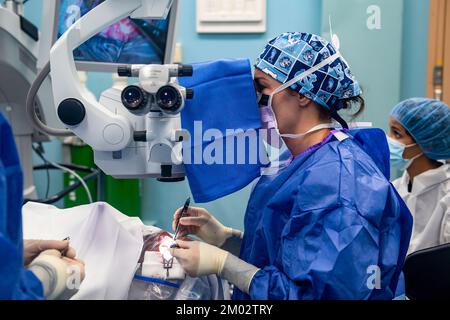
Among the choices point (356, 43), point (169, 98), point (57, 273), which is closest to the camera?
point (57, 273)

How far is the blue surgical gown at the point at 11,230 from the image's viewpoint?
0.60 m

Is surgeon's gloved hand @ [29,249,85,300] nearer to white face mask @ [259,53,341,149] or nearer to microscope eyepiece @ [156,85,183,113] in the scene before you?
microscope eyepiece @ [156,85,183,113]

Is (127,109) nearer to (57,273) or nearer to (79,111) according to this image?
(79,111)

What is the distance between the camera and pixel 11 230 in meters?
0.65

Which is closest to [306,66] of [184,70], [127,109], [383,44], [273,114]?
[273,114]

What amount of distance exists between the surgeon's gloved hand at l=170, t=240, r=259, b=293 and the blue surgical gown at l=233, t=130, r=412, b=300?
0.03 metres

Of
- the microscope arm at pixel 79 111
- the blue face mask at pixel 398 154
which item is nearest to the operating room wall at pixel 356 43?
the blue face mask at pixel 398 154

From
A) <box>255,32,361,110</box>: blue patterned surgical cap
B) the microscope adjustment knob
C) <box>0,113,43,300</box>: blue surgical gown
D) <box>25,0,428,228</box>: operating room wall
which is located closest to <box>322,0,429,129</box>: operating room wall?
<box>25,0,428,228</box>: operating room wall

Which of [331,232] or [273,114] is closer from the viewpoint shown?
[331,232]

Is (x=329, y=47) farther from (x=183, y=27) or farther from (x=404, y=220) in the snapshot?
(x=183, y=27)

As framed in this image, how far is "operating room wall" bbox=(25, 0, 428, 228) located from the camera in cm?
201

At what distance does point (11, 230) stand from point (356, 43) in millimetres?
→ 1880
